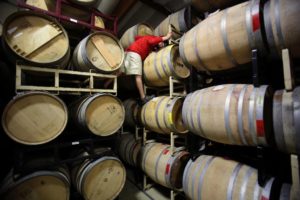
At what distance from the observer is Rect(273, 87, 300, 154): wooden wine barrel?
1.43 metres

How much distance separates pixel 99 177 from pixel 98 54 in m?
2.20

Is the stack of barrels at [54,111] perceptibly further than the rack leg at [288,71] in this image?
Yes

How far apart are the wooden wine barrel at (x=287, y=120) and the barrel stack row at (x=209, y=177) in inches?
18.8

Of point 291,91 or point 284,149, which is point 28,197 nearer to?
point 284,149

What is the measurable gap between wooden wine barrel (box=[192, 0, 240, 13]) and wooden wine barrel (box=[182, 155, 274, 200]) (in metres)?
2.50

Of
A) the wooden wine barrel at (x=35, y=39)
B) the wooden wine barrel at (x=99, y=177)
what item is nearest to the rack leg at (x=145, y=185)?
the wooden wine barrel at (x=99, y=177)

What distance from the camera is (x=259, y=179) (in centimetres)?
175

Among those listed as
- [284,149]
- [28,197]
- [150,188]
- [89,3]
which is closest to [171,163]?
[150,188]

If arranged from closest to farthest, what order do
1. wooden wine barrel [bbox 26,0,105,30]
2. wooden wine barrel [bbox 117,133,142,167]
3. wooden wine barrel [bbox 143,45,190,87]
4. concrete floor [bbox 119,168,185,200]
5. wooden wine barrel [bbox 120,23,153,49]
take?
1. wooden wine barrel [bbox 26,0,105,30]
2. wooden wine barrel [bbox 143,45,190,87]
3. concrete floor [bbox 119,168,185,200]
4. wooden wine barrel [bbox 117,133,142,167]
5. wooden wine barrel [bbox 120,23,153,49]

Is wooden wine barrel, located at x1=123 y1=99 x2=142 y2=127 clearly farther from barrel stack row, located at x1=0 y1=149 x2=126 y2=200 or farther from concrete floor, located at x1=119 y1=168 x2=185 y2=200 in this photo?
concrete floor, located at x1=119 y1=168 x2=185 y2=200

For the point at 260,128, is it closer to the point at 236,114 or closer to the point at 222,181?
the point at 236,114

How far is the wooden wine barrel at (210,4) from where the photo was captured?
2690mm

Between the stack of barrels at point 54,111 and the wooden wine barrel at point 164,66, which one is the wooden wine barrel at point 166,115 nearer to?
the wooden wine barrel at point 164,66

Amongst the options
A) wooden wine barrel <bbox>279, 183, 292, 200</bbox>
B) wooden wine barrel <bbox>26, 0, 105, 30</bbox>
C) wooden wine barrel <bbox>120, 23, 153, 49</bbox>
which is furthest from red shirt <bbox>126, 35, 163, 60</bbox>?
wooden wine barrel <bbox>279, 183, 292, 200</bbox>
